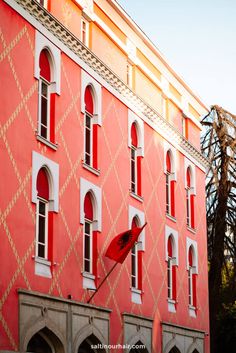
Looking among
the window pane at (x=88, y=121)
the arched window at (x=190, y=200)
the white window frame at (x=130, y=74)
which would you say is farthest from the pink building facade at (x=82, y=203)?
the arched window at (x=190, y=200)

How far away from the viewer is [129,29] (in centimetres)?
3056

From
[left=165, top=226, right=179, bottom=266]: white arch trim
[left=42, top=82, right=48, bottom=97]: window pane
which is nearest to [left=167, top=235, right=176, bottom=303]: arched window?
[left=165, top=226, right=179, bottom=266]: white arch trim

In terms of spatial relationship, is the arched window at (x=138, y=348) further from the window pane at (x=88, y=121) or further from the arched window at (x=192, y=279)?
the window pane at (x=88, y=121)

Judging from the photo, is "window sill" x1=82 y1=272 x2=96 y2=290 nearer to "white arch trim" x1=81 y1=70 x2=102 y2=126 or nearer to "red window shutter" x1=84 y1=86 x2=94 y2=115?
"white arch trim" x1=81 y1=70 x2=102 y2=126

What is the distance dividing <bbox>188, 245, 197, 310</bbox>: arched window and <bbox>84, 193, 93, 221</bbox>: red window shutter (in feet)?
30.7

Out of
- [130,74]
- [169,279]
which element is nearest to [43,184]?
[130,74]

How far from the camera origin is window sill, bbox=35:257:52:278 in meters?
22.6

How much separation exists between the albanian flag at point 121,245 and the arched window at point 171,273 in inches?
250

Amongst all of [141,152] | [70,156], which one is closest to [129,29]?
[141,152]

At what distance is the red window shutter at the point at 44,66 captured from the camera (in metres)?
24.4

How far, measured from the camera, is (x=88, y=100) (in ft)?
89.1

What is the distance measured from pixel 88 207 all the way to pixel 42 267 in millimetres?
3908

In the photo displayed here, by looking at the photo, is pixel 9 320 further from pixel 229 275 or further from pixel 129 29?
pixel 229 275

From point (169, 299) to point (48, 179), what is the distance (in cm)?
994
